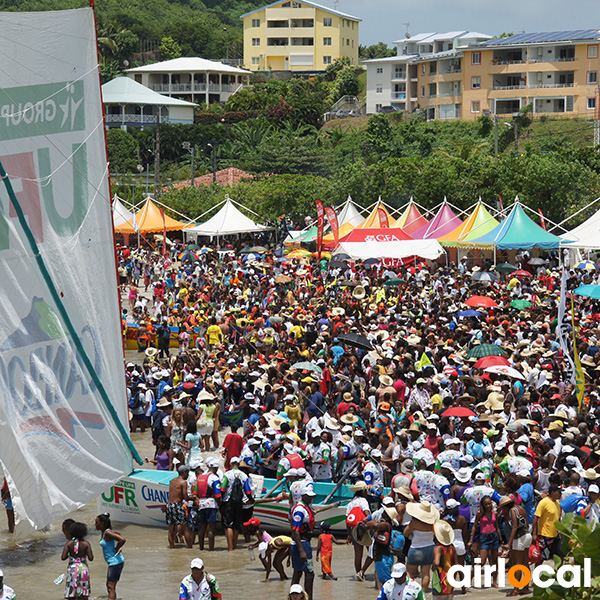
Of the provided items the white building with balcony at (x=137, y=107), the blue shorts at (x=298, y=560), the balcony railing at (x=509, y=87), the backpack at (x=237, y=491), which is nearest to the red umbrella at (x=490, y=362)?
the backpack at (x=237, y=491)

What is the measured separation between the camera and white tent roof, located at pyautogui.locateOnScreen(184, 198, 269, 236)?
1833 inches

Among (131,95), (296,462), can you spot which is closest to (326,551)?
(296,462)

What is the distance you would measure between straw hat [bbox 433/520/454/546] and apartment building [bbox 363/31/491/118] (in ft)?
277

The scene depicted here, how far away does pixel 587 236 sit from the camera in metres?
33.2

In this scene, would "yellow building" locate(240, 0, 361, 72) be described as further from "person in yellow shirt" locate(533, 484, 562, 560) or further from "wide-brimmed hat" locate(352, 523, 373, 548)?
"person in yellow shirt" locate(533, 484, 562, 560)

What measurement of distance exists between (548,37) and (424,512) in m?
83.0

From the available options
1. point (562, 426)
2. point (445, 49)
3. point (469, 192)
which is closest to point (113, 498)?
point (562, 426)

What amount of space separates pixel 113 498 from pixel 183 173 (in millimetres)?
67392

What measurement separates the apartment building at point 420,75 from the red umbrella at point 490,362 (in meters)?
76.4

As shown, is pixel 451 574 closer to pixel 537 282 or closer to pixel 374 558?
pixel 374 558

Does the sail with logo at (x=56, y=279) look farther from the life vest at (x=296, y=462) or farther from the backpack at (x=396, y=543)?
the backpack at (x=396, y=543)

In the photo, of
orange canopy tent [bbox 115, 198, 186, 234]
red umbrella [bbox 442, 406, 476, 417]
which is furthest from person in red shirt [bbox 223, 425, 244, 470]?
orange canopy tent [bbox 115, 198, 186, 234]

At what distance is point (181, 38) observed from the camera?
126375mm

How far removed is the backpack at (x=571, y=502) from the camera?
11.6 meters
